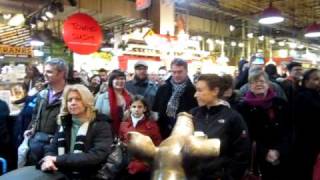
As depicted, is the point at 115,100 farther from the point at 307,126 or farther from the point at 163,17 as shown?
the point at 163,17

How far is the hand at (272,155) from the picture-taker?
3.74 m

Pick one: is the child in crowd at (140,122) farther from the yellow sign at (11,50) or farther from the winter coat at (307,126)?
the yellow sign at (11,50)

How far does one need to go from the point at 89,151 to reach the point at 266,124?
1898 millimetres

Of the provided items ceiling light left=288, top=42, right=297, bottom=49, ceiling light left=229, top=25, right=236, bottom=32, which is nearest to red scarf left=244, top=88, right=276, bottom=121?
ceiling light left=229, top=25, right=236, bottom=32

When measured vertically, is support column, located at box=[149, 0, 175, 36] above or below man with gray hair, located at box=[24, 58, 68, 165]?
above

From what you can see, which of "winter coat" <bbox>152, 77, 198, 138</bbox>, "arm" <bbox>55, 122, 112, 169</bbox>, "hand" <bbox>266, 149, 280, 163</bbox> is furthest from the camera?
"winter coat" <bbox>152, 77, 198, 138</bbox>

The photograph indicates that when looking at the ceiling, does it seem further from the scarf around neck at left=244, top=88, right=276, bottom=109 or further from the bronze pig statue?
the bronze pig statue

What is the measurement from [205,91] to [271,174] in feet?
5.44

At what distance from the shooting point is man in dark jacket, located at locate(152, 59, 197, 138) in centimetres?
431

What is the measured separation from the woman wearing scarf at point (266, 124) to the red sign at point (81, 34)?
399 centimetres

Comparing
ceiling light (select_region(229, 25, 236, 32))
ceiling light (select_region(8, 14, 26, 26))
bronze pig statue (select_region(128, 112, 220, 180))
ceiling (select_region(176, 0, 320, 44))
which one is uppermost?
ceiling (select_region(176, 0, 320, 44))

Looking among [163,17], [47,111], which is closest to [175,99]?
[47,111]

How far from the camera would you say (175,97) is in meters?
4.38

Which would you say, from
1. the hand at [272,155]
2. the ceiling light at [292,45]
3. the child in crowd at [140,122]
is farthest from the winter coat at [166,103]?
the ceiling light at [292,45]
